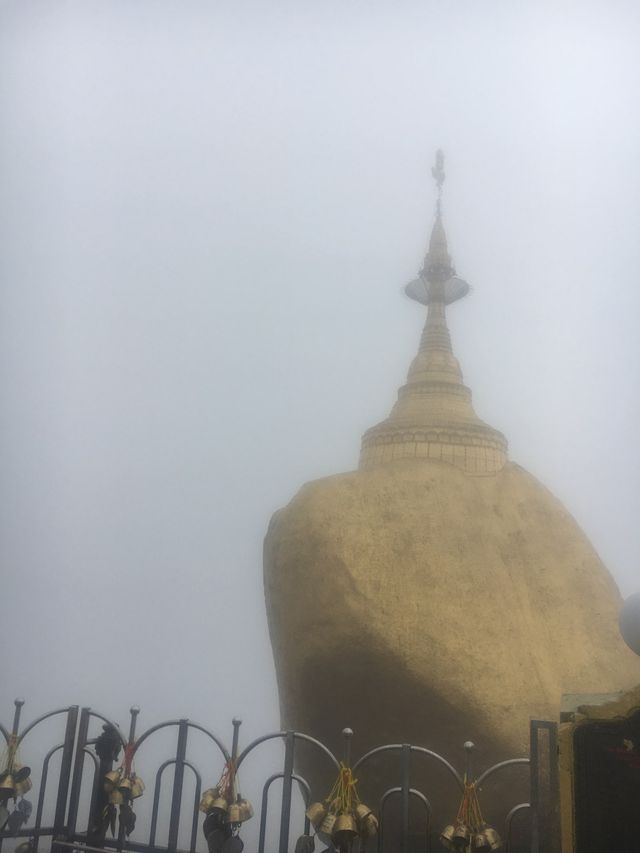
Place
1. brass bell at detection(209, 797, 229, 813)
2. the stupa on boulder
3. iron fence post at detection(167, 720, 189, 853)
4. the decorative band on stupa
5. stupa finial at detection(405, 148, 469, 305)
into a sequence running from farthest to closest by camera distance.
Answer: stupa finial at detection(405, 148, 469, 305) < the decorative band on stupa < the stupa on boulder < iron fence post at detection(167, 720, 189, 853) < brass bell at detection(209, 797, 229, 813)

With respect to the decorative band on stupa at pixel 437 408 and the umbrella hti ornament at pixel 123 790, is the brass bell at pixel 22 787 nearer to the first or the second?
the umbrella hti ornament at pixel 123 790

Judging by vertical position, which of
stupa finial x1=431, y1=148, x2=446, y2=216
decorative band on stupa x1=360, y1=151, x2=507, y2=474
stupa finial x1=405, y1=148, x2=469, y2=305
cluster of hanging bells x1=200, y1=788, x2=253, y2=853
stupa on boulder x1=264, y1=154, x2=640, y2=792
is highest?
stupa finial x1=431, y1=148, x2=446, y2=216

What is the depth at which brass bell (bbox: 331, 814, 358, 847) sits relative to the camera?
4215mm

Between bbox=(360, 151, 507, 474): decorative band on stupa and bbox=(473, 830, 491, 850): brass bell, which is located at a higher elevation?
bbox=(360, 151, 507, 474): decorative band on stupa

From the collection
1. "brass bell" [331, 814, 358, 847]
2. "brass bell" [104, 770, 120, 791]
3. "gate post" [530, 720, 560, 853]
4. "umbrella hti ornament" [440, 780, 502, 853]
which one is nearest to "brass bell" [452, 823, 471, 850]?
"umbrella hti ornament" [440, 780, 502, 853]

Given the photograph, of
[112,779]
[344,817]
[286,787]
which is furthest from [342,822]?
[112,779]

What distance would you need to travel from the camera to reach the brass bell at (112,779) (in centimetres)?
507

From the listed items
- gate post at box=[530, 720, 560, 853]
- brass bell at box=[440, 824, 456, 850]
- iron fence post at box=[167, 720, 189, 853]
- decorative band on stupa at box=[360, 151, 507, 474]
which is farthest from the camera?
decorative band on stupa at box=[360, 151, 507, 474]

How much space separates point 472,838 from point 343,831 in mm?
755

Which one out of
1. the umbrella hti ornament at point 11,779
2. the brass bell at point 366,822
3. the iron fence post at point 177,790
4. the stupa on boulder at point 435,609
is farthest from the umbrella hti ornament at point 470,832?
the umbrella hti ornament at point 11,779

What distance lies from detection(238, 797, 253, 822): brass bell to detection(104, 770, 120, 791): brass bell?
3.25ft

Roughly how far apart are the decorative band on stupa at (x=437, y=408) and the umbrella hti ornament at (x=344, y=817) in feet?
13.8

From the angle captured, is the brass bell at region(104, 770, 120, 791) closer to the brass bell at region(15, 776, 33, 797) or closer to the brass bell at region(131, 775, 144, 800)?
Result: the brass bell at region(131, 775, 144, 800)

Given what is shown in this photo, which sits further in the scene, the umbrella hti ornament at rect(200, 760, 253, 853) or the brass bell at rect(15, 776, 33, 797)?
the brass bell at rect(15, 776, 33, 797)
